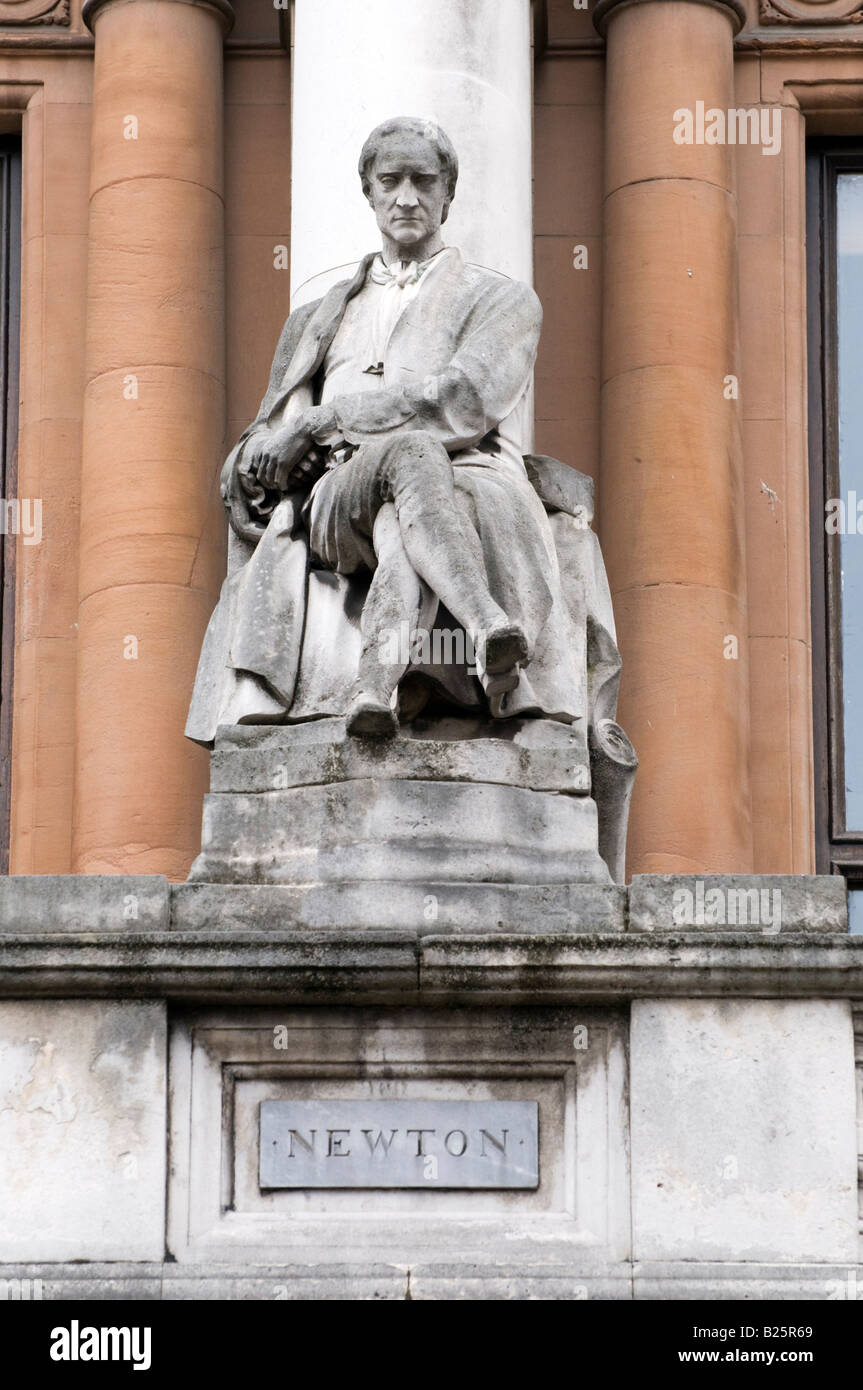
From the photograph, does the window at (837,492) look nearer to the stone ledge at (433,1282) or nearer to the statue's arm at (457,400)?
the statue's arm at (457,400)

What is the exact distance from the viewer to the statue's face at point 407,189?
1188 cm

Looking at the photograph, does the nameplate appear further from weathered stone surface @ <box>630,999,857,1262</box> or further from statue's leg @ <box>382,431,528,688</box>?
statue's leg @ <box>382,431,528,688</box>

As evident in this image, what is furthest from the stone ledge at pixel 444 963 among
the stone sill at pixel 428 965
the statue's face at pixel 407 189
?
the statue's face at pixel 407 189

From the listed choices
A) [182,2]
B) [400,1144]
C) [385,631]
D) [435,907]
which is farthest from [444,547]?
[182,2]

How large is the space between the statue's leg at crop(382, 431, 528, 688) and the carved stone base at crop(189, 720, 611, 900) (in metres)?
0.36

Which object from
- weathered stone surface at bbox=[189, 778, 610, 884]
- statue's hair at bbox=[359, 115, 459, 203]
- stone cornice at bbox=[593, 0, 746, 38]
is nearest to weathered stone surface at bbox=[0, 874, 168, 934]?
weathered stone surface at bbox=[189, 778, 610, 884]

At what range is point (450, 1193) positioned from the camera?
32.0ft

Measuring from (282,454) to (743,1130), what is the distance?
3394mm

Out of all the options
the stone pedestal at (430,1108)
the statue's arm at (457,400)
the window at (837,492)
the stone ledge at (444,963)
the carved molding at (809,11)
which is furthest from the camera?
the carved molding at (809,11)

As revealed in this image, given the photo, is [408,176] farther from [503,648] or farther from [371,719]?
[371,719]

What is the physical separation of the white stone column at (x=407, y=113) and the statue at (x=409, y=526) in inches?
109

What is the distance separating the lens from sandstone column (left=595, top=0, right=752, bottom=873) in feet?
52.2
